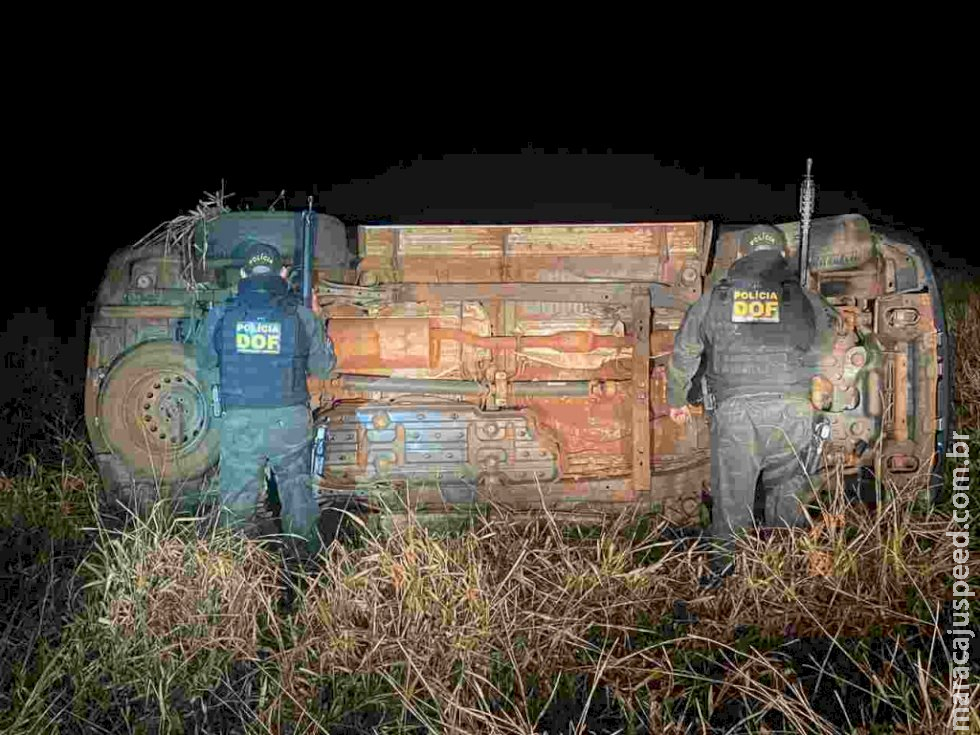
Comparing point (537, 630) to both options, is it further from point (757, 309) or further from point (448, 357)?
point (448, 357)

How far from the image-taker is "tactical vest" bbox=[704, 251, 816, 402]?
5379 mm

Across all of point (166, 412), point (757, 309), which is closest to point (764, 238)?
point (757, 309)

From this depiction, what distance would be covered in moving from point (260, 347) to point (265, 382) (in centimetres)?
19

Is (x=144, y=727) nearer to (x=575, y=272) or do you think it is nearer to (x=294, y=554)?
(x=294, y=554)

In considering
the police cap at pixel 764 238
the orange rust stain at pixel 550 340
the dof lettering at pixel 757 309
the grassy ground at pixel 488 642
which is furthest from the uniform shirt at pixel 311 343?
the police cap at pixel 764 238

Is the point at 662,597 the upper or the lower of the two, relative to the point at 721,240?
lower

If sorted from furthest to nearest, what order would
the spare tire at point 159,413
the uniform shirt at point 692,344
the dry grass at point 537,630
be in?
the spare tire at point 159,413 → the uniform shirt at point 692,344 → the dry grass at point 537,630

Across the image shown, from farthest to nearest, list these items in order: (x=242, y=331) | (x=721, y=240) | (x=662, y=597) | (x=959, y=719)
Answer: (x=721, y=240), (x=242, y=331), (x=662, y=597), (x=959, y=719)

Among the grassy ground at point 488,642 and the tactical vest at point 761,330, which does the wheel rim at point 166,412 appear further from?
the tactical vest at point 761,330

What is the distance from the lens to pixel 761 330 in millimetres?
5395

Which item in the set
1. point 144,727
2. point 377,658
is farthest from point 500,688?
point 144,727

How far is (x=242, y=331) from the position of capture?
5523mm

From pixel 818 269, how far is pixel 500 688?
10.7 ft

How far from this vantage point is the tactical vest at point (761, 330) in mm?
5379
